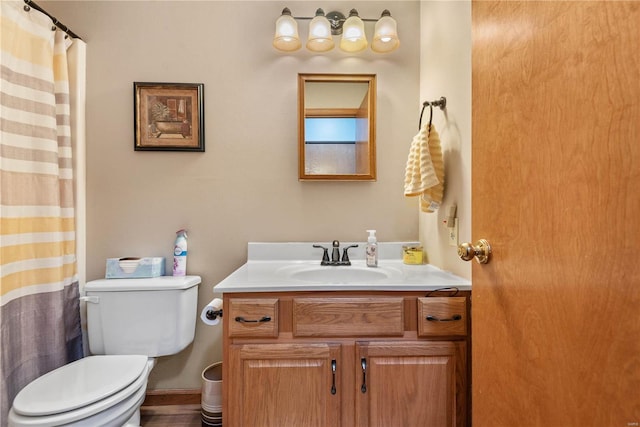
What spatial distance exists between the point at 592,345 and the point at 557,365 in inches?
3.7

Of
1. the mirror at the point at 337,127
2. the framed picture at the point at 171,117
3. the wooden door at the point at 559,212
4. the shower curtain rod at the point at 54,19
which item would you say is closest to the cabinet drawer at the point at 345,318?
the wooden door at the point at 559,212

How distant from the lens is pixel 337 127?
5.20ft

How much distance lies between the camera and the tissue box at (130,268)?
58.0 inches

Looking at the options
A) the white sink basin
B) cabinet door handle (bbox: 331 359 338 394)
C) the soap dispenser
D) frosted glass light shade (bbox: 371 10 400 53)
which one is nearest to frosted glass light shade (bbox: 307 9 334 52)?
frosted glass light shade (bbox: 371 10 400 53)

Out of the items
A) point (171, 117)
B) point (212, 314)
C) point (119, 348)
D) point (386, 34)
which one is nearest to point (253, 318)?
point (212, 314)

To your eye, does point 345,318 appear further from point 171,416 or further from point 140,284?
point 171,416

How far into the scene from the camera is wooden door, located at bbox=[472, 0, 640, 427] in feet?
1.43

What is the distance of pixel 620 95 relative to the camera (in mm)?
436

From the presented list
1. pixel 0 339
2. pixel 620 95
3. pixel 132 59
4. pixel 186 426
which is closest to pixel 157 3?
pixel 132 59

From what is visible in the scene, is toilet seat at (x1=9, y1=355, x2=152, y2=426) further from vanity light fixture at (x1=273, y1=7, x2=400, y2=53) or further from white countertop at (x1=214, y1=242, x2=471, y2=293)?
vanity light fixture at (x1=273, y1=7, x2=400, y2=53)

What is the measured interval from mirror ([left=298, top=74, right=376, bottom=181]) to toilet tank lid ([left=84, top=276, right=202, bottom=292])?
797 millimetres

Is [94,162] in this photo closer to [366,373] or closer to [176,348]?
[176,348]

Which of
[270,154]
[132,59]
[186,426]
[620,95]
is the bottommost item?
[186,426]

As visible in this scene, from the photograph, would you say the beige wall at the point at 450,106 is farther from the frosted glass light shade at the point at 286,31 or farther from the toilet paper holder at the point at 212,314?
the toilet paper holder at the point at 212,314
